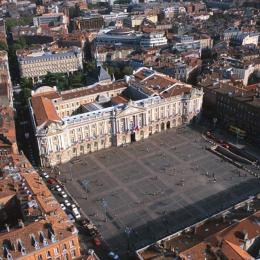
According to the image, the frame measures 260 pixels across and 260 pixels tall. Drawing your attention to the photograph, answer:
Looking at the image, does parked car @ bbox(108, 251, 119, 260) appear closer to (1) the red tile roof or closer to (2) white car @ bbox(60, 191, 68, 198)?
(2) white car @ bbox(60, 191, 68, 198)

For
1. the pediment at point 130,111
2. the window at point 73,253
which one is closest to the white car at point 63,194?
the window at point 73,253

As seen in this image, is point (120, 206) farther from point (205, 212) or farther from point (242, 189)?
point (242, 189)

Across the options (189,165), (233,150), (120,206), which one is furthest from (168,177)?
(233,150)

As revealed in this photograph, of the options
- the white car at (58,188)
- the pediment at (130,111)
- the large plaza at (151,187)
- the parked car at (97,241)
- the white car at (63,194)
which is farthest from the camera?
the pediment at (130,111)

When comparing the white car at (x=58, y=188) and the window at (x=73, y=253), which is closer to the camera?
the window at (x=73, y=253)

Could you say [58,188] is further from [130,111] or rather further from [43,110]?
[130,111]

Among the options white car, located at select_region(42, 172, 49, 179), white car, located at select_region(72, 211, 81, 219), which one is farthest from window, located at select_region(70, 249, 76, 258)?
white car, located at select_region(42, 172, 49, 179)

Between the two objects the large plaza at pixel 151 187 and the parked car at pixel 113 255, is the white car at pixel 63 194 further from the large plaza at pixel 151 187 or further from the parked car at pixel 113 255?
the parked car at pixel 113 255
